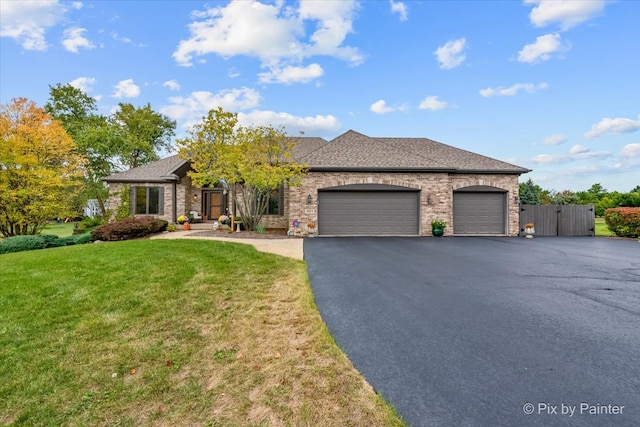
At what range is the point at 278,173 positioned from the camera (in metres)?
12.7

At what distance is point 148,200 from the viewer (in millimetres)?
16766

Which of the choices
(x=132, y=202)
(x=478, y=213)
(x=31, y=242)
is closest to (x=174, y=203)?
(x=132, y=202)

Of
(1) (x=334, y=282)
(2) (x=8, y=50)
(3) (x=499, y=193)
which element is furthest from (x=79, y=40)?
(3) (x=499, y=193)

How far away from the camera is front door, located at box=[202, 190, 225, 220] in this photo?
59.5 ft

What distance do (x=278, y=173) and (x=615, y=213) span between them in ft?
55.5

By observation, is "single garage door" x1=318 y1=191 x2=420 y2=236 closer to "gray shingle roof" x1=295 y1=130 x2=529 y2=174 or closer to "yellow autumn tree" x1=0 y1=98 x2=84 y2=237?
"gray shingle roof" x1=295 y1=130 x2=529 y2=174

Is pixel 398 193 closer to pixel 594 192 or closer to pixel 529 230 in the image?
pixel 529 230

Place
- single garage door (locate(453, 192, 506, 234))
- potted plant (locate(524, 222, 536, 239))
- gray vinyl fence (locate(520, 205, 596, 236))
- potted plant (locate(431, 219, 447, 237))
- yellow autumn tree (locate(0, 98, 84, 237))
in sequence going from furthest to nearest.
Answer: gray vinyl fence (locate(520, 205, 596, 236)), single garage door (locate(453, 192, 506, 234)), potted plant (locate(524, 222, 536, 239)), potted plant (locate(431, 219, 447, 237)), yellow autumn tree (locate(0, 98, 84, 237))

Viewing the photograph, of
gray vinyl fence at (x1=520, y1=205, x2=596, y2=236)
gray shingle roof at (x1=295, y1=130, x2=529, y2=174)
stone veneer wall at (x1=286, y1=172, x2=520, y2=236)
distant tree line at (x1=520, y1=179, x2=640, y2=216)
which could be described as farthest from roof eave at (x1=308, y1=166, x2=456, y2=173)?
distant tree line at (x1=520, y1=179, x2=640, y2=216)

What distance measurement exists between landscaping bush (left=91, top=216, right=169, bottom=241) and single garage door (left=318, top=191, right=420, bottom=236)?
7943 mm

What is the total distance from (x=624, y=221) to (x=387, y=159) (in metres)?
11.9

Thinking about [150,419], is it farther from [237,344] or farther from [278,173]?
[278,173]

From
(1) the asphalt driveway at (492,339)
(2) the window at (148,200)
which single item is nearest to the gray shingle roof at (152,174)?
(2) the window at (148,200)

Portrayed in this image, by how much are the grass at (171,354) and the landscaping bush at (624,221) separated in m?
17.0
